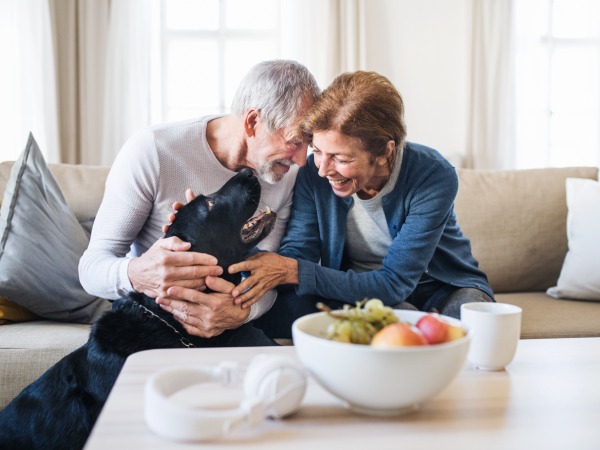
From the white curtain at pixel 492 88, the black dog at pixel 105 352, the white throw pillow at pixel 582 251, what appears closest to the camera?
the black dog at pixel 105 352

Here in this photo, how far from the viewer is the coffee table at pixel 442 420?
0.82 m

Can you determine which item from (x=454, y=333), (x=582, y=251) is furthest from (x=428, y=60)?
(x=454, y=333)

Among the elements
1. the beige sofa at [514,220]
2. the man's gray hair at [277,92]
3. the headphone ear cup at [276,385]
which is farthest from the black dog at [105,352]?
the beige sofa at [514,220]

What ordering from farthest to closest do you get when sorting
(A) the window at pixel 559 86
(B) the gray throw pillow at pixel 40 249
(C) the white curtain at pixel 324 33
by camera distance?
(A) the window at pixel 559 86
(C) the white curtain at pixel 324 33
(B) the gray throw pillow at pixel 40 249

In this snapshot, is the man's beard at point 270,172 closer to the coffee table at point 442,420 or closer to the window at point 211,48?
the coffee table at point 442,420

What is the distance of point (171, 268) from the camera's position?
1.47 meters

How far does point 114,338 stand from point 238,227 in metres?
0.39

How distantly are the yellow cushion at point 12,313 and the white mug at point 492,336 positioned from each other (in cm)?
136

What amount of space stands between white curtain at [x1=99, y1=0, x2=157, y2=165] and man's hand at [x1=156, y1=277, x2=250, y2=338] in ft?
7.35

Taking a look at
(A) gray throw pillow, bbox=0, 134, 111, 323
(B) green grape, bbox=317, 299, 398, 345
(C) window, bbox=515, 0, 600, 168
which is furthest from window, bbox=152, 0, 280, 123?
(B) green grape, bbox=317, 299, 398, 345

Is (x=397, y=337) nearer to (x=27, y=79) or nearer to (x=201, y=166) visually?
(x=201, y=166)

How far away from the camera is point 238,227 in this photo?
159 cm

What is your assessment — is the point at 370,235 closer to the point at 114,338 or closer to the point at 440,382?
the point at 114,338

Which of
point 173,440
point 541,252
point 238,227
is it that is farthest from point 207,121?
point 541,252
